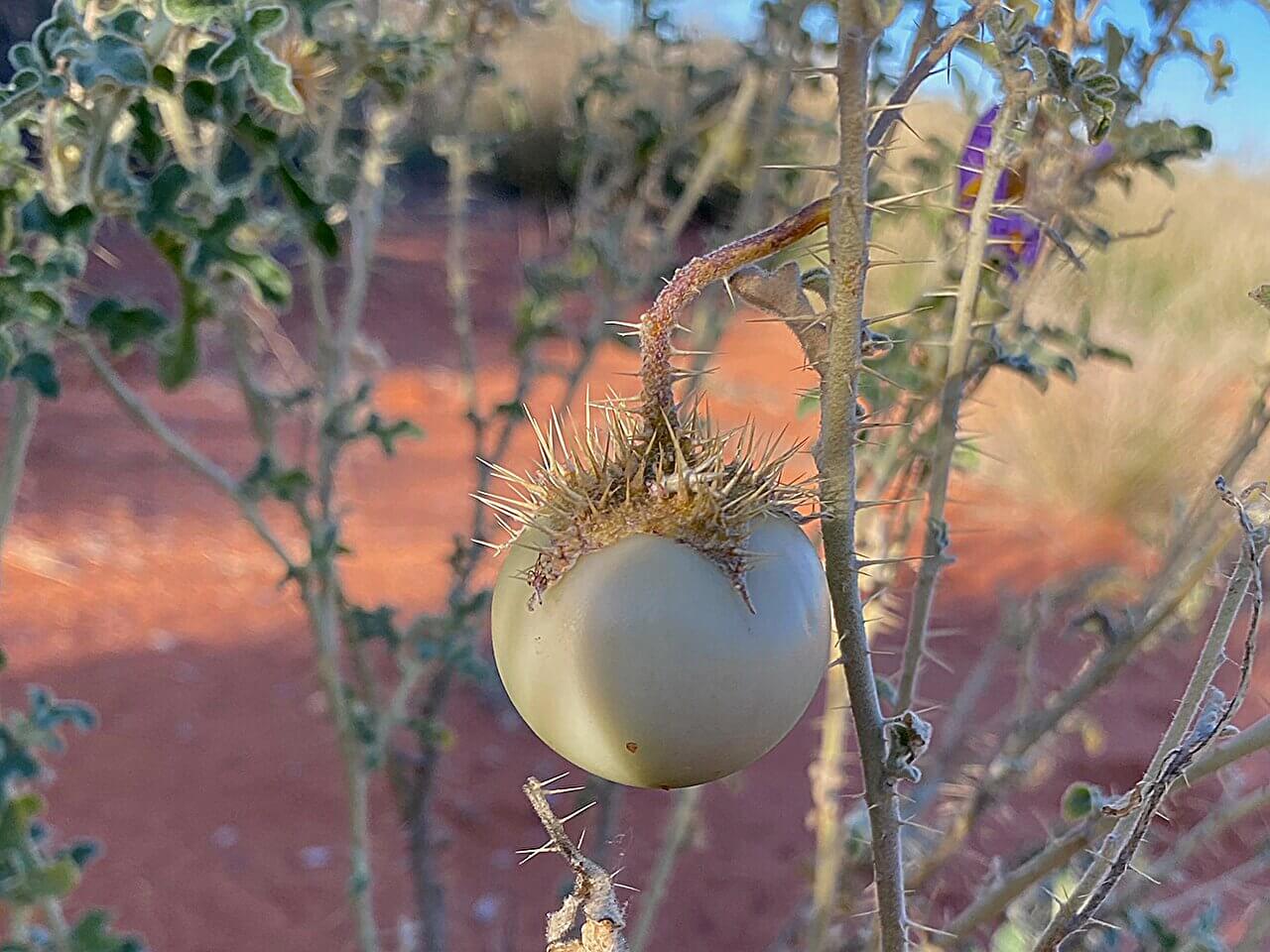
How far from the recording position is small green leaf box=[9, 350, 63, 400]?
112 cm

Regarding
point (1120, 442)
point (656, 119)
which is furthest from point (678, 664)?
point (1120, 442)

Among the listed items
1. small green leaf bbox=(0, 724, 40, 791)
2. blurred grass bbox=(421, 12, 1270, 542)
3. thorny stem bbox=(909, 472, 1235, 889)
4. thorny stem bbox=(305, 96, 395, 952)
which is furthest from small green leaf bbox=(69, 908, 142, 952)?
blurred grass bbox=(421, 12, 1270, 542)

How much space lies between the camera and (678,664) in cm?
55

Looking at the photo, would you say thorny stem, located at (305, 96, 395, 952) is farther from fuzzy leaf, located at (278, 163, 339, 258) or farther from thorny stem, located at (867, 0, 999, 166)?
thorny stem, located at (867, 0, 999, 166)

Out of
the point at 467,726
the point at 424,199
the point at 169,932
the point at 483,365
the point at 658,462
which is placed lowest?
the point at 169,932

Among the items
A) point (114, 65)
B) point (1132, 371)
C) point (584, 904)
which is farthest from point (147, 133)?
point (1132, 371)

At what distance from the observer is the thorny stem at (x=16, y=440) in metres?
1.22

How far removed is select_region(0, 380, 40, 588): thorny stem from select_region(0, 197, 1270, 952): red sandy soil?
0.88m

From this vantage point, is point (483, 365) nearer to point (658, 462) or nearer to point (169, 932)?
point (169, 932)

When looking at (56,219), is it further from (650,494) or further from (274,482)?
(650,494)

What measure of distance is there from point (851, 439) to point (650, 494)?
0.12 m

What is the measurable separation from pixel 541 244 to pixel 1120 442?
15.8 ft

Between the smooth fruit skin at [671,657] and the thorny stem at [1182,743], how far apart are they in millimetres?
189

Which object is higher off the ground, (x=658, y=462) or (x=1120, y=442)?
(x=1120, y=442)
